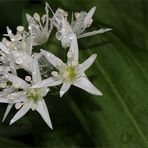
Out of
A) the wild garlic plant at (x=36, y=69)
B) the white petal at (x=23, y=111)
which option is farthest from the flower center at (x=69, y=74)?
the white petal at (x=23, y=111)

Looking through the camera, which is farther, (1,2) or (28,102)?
(1,2)

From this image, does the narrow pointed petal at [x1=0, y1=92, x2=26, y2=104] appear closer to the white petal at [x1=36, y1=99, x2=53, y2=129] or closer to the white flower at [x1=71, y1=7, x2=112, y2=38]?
the white petal at [x1=36, y1=99, x2=53, y2=129]

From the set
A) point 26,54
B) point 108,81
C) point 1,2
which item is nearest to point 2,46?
point 26,54

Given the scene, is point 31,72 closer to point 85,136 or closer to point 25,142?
point 85,136

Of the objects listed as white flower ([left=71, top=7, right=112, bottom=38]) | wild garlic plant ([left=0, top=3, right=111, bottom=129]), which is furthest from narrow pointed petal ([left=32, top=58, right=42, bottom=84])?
white flower ([left=71, top=7, right=112, bottom=38])

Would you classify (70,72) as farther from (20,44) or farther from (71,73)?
(20,44)

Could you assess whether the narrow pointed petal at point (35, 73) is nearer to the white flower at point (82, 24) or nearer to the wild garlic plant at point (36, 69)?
the wild garlic plant at point (36, 69)
